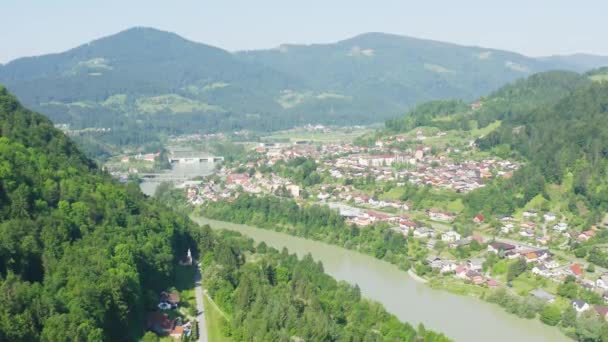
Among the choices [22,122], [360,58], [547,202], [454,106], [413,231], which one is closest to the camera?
[22,122]

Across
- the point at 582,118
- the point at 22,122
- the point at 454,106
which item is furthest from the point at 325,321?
the point at 454,106

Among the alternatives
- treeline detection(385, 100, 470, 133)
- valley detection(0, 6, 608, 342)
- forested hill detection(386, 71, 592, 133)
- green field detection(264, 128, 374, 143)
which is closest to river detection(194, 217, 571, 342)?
valley detection(0, 6, 608, 342)

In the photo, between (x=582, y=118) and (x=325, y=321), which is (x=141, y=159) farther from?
(x=325, y=321)

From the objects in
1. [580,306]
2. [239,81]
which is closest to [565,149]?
[580,306]

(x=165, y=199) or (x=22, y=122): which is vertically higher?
(x=22, y=122)

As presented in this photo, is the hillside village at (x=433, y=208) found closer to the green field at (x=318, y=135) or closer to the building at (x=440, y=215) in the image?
the building at (x=440, y=215)

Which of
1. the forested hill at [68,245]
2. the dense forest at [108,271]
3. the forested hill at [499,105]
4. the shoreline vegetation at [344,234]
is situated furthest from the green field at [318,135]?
the dense forest at [108,271]
